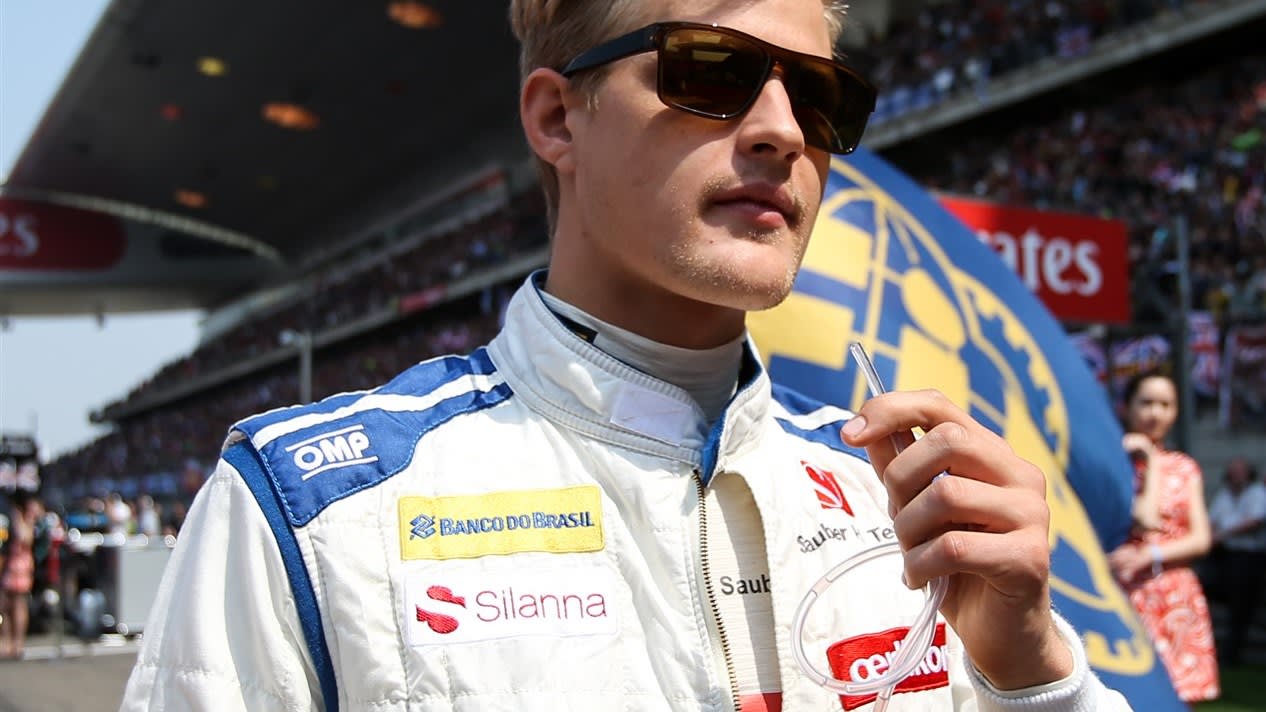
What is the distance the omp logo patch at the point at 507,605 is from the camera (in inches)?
43.2

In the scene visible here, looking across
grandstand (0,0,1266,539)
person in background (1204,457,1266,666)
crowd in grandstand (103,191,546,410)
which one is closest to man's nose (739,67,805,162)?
grandstand (0,0,1266,539)

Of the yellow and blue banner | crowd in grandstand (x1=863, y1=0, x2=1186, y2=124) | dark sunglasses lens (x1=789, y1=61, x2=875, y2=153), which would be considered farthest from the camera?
crowd in grandstand (x1=863, y1=0, x2=1186, y2=124)

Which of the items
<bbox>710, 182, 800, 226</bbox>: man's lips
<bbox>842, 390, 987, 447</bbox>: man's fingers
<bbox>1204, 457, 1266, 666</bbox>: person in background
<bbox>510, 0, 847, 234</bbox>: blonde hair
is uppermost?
<bbox>510, 0, 847, 234</bbox>: blonde hair

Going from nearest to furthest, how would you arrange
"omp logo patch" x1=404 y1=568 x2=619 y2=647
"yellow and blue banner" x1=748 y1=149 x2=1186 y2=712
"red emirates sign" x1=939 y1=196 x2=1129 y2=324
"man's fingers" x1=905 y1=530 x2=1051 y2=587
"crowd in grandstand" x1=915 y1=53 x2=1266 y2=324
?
"man's fingers" x1=905 y1=530 x2=1051 y2=587
"omp logo patch" x1=404 y1=568 x2=619 y2=647
"yellow and blue banner" x1=748 y1=149 x2=1186 y2=712
"red emirates sign" x1=939 y1=196 x2=1129 y2=324
"crowd in grandstand" x1=915 y1=53 x2=1266 y2=324

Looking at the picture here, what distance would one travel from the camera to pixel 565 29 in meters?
1.34

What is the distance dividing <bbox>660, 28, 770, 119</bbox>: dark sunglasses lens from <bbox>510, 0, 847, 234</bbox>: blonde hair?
65 mm

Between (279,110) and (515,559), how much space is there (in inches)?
1164

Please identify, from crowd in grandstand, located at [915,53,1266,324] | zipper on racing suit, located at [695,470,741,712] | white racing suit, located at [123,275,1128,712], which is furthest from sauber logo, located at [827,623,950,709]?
crowd in grandstand, located at [915,53,1266,324]

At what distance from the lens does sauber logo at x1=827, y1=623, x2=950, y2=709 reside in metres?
1.21

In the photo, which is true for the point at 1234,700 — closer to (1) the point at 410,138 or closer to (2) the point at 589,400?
(2) the point at 589,400

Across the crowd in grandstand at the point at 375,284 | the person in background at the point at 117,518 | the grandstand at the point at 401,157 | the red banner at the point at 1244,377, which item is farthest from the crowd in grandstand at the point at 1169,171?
the person in background at the point at 117,518

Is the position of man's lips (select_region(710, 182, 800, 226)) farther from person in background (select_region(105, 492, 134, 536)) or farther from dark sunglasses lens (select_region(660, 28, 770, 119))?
person in background (select_region(105, 492, 134, 536))

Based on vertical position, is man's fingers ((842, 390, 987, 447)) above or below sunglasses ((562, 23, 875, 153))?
below

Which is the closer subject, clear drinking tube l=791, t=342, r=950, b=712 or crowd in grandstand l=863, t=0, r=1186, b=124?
clear drinking tube l=791, t=342, r=950, b=712
